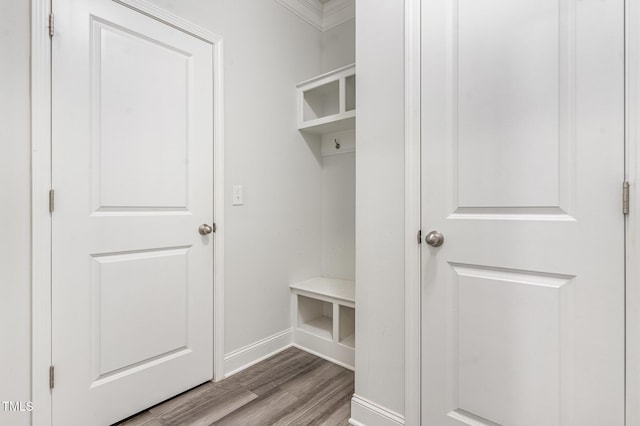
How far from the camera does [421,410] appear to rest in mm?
1255

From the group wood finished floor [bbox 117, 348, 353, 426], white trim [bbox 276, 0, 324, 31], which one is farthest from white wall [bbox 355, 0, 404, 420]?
white trim [bbox 276, 0, 324, 31]

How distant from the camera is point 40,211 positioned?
1247mm

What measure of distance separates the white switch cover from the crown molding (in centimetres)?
136

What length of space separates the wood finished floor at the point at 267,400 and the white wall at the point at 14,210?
0.51 m

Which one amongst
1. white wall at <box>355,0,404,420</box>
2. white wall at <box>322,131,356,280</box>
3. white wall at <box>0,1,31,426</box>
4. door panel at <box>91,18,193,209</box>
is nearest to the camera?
white wall at <box>0,1,31,426</box>

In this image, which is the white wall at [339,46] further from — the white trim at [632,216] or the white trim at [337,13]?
the white trim at [632,216]

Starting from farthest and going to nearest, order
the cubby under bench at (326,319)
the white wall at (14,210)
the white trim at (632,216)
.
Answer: the cubby under bench at (326,319)
the white wall at (14,210)
the white trim at (632,216)

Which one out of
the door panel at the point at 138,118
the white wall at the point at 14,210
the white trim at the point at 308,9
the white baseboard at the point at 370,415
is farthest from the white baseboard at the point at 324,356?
the white trim at the point at 308,9

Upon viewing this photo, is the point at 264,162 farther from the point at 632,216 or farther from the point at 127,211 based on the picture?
the point at 632,216

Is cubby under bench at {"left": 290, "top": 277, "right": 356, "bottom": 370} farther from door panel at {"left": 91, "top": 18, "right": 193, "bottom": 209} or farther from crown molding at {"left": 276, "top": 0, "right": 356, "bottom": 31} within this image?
crown molding at {"left": 276, "top": 0, "right": 356, "bottom": 31}

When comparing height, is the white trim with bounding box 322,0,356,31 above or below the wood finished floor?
above

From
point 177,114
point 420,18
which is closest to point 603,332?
point 420,18

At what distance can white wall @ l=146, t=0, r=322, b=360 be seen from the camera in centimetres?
192

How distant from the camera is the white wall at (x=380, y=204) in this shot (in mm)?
1308
